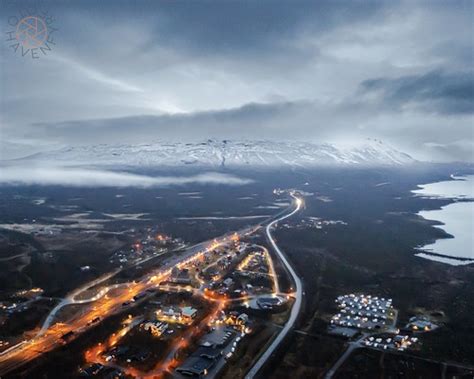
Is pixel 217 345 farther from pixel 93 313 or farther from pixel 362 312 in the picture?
pixel 362 312

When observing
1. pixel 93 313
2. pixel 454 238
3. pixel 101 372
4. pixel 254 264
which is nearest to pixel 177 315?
pixel 93 313

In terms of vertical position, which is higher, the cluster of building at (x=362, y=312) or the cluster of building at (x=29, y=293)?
the cluster of building at (x=362, y=312)

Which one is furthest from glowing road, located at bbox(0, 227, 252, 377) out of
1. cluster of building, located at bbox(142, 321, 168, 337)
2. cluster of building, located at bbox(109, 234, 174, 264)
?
cluster of building, located at bbox(109, 234, 174, 264)

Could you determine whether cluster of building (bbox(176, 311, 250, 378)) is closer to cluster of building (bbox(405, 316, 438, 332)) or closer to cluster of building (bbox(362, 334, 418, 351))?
cluster of building (bbox(362, 334, 418, 351))

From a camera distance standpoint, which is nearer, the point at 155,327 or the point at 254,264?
the point at 155,327

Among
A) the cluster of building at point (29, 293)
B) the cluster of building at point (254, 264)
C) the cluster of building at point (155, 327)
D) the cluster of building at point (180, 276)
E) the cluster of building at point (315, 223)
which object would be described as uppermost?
the cluster of building at point (315, 223)

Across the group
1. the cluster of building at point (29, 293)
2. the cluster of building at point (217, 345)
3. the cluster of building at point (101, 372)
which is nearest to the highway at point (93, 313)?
the cluster of building at point (217, 345)

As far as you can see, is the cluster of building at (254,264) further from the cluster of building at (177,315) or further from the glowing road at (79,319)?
the cluster of building at (177,315)
